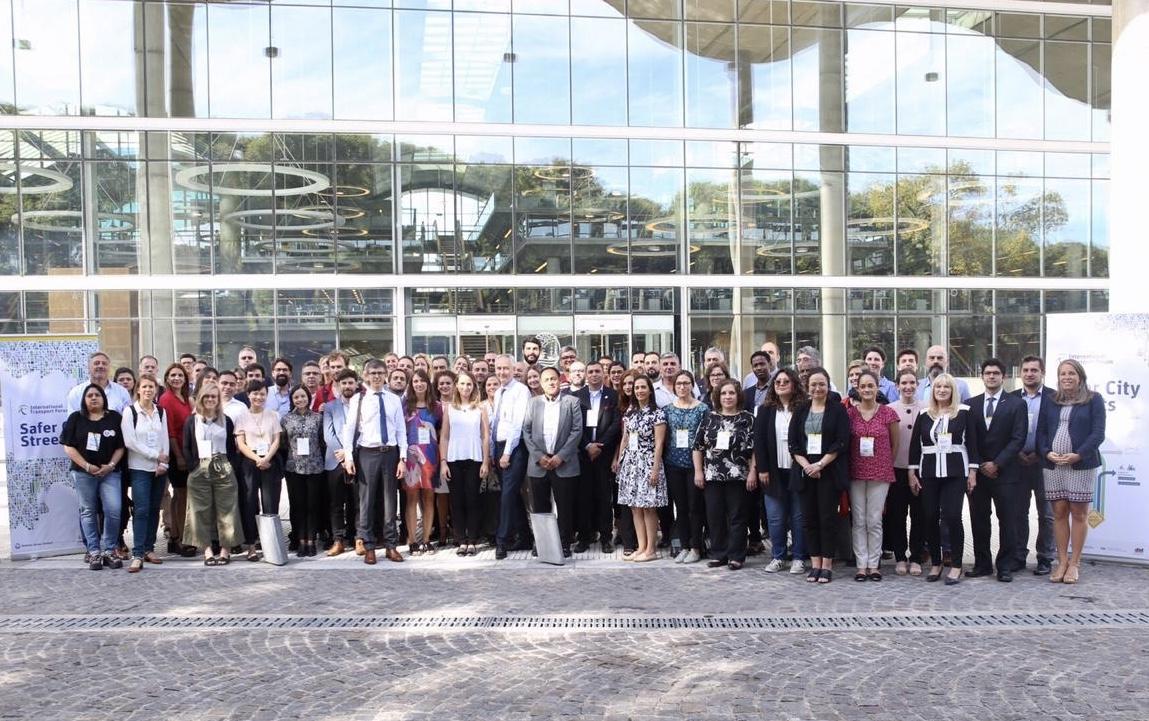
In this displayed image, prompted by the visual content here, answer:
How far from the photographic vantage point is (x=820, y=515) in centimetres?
859

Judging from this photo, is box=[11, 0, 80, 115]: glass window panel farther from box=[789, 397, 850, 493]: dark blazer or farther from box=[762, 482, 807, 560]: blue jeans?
box=[789, 397, 850, 493]: dark blazer

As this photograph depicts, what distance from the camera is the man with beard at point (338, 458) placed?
984 centimetres

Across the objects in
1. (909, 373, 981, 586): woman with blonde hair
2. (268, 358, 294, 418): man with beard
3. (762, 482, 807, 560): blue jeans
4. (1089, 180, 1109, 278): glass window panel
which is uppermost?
(1089, 180, 1109, 278): glass window panel

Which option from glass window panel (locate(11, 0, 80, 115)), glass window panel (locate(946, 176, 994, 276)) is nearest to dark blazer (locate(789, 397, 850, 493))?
glass window panel (locate(946, 176, 994, 276))

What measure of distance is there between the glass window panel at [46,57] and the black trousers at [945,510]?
24.2 metres

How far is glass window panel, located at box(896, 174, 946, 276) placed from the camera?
28328 millimetres

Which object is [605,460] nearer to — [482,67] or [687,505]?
[687,505]

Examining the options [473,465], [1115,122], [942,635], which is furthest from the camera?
[1115,122]

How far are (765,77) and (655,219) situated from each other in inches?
211

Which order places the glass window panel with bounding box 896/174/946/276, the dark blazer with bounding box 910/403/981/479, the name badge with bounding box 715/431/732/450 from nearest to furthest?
the dark blazer with bounding box 910/403/981/479
the name badge with bounding box 715/431/732/450
the glass window panel with bounding box 896/174/946/276

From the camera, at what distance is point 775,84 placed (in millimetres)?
27828

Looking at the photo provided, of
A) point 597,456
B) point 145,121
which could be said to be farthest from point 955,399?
point 145,121

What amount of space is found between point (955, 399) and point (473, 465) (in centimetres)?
474

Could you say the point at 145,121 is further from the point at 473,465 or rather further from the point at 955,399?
the point at 955,399
